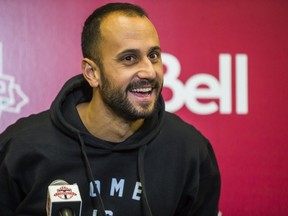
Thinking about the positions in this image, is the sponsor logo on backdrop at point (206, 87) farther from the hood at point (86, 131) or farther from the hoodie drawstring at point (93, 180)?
the hoodie drawstring at point (93, 180)

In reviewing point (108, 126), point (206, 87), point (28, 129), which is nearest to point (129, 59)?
point (108, 126)

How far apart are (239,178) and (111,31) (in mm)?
587

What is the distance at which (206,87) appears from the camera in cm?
158

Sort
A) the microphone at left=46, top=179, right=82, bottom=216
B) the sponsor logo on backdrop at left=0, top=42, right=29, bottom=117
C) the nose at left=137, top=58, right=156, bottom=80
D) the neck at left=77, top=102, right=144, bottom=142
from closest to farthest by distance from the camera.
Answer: the microphone at left=46, top=179, right=82, bottom=216 < the nose at left=137, top=58, right=156, bottom=80 < the neck at left=77, top=102, right=144, bottom=142 < the sponsor logo on backdrop at left=0, top=42, right=29, bottom=117

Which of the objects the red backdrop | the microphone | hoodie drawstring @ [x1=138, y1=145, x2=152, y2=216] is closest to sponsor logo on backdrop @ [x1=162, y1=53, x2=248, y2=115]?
the red backdrop

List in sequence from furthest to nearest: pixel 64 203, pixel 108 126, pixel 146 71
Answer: pixel 108 126, pixel 146 71, pixel 64 203

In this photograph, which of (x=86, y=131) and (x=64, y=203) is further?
(x=86, y=131)

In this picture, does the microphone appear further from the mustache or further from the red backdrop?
the red backdrop

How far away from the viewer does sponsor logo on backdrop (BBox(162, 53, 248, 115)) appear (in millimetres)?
1570

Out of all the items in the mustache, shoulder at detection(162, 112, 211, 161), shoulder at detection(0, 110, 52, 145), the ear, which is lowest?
shoulder at detection(162, 112, 211, 161)

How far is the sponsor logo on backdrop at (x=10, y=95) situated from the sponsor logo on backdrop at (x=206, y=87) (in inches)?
14.0

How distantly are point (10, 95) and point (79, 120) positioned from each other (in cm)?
28

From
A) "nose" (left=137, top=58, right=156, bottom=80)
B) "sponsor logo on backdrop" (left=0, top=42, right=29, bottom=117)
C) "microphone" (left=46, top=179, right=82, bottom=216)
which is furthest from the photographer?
"sponsor logo on backdrop" (left=0, top=42, right=29, bottom=117)

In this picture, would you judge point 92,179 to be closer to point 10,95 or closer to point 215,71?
point 10,95
